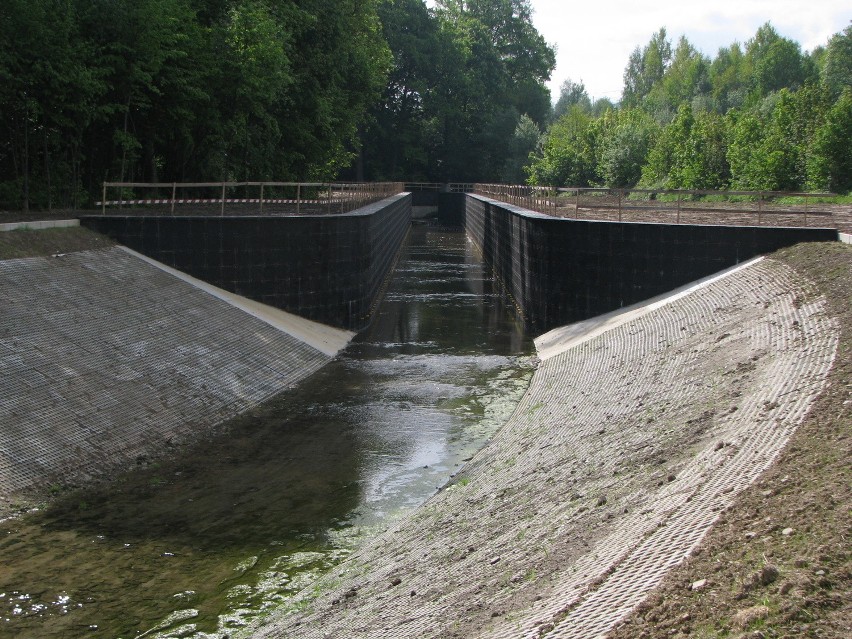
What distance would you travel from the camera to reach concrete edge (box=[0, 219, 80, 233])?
21.5 meters

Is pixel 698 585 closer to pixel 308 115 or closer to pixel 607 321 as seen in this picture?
pixel 607 321

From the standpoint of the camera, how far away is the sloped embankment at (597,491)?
26.3 feet

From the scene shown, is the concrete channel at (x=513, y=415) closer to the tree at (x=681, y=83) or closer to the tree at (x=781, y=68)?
the tree at (x=781, y=68)

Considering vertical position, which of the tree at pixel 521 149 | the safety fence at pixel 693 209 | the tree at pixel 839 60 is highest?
the tree at pixel 839 60

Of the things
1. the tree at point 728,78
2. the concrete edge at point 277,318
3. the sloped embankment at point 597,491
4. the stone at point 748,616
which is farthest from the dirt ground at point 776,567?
the tree at point 728,78

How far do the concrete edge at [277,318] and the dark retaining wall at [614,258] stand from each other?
20.2ft

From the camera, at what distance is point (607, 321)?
2391 cm

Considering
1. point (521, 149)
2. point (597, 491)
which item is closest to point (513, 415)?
point (597, 491)

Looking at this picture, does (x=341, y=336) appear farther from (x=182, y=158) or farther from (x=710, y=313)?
(x=182, y=158)

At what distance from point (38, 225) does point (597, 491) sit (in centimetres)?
1669

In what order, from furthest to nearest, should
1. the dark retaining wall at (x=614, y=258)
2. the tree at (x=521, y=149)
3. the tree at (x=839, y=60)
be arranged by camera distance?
the tree at (x=839, y=60), the tree at (x=521, y=149), the dark retaining wall at (x=614, y=258)

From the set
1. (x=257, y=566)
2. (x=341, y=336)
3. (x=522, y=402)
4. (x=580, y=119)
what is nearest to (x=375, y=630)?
(x=257, y=566)

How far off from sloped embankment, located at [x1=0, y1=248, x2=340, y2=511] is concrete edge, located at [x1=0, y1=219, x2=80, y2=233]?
4.16 feet

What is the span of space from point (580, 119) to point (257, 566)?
288 ft
